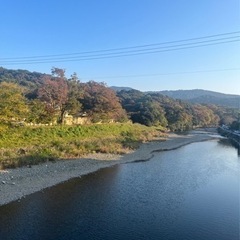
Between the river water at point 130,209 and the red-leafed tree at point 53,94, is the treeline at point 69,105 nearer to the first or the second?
the red-leafed tree at point 53,94

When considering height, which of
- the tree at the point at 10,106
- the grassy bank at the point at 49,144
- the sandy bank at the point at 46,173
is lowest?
the sandy bank at the point at 46,173

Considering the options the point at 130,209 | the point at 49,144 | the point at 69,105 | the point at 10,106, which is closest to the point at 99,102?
the point at 69,105

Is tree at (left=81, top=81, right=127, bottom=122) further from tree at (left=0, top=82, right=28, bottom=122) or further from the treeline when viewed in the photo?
tree at (left=0, top=82, right=28, bottom=122)

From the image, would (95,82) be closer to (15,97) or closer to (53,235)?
(15,97)

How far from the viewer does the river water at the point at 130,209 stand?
13.2 meters

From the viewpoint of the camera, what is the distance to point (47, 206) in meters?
16.1

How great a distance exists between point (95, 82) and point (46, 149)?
2631 centimetres

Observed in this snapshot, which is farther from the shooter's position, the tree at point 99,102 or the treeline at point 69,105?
the tree at point 99,102

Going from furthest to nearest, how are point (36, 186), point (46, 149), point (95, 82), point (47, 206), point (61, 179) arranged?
point (95, 82)
point (46, 149)
point (61, 179)
point (36, 186)
point (47, 206)

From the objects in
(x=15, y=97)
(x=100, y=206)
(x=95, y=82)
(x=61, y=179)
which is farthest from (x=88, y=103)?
(x=100, y=206)

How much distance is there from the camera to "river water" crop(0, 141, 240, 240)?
1319 centimetres

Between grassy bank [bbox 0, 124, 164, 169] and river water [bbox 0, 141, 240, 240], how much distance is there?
5.22 m

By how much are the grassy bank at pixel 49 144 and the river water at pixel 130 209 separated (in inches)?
205

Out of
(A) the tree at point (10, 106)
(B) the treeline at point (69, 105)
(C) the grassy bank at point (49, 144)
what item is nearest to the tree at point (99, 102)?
(B) the treeline at point (69, 105)
